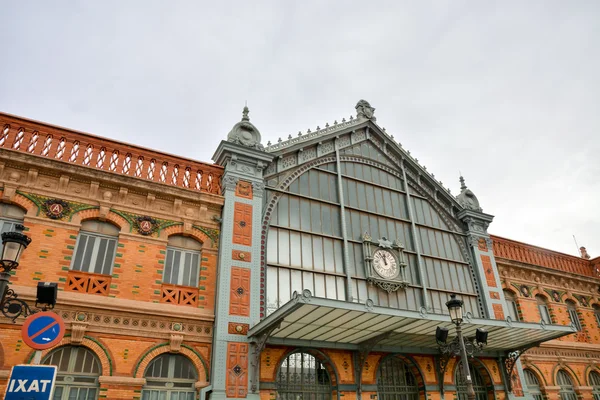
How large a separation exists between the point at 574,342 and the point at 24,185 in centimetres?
2487

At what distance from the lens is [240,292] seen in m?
14.7

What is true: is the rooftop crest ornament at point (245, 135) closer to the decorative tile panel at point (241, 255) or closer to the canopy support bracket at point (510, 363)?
the decorative tile panel at point (241, 255)

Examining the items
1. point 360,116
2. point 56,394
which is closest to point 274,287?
point 56,394

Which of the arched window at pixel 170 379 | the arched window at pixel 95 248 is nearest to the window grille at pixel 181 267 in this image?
the arched window at pixel 95 248

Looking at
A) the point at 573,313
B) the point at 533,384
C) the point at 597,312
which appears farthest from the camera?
the point at 597,312

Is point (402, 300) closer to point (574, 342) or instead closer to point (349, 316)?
point (349, 316)

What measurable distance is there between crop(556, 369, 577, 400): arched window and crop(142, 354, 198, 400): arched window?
678 inches

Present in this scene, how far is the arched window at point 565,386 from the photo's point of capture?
20869 mm

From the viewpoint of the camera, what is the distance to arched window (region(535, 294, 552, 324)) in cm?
2291

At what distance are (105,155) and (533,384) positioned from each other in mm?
20472

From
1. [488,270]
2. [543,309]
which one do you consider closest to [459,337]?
[488,270]

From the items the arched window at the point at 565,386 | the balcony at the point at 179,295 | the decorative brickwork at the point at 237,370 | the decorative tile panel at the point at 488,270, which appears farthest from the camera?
the decorative tile panel at the point at 488,270

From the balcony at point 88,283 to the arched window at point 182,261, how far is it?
1.79m

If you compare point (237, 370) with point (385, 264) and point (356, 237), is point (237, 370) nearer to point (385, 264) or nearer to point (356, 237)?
point (356, 237)
